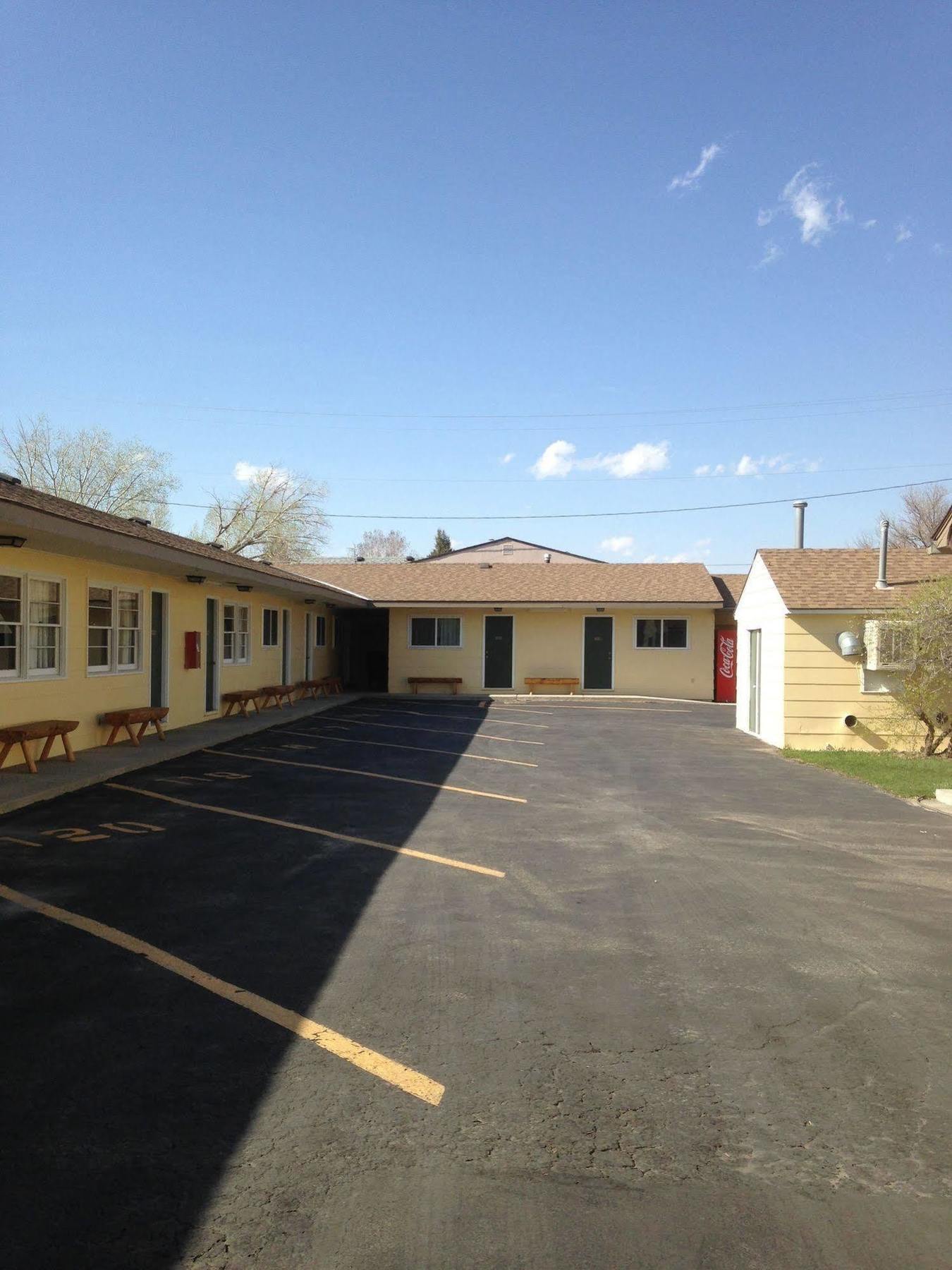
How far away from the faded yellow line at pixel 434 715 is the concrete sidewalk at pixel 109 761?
3673mm

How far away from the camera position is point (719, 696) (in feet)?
88.0

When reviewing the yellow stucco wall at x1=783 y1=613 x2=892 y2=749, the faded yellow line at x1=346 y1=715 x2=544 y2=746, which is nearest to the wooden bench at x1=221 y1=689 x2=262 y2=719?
the faded yellow line at x1=346 y1=715 x2=544 y2=746

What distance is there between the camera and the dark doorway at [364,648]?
99.6 ft

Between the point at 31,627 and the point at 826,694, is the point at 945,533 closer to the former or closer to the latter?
the point at 826,694

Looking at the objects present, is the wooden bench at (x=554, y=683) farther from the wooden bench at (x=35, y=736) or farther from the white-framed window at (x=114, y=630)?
the wooden bench at (x=35, y=736)

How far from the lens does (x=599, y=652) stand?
27391mm

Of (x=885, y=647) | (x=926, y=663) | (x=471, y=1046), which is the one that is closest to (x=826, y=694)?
(x=885, y=647)

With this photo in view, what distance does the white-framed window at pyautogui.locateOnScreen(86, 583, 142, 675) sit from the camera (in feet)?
43.2

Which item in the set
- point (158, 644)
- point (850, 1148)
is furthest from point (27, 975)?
point (158, 644)

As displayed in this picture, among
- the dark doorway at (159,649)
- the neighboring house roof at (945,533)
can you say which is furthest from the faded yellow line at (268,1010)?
the neighboring house roof at (945,533)

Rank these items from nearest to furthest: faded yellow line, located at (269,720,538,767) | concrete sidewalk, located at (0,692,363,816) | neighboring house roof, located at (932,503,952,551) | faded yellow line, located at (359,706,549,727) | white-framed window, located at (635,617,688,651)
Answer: concrete sidewalk, located at (0,692,363,816)
faded yellow line, located at (269,720,538,767)
faded yellow line, located at (359,706,549,727)
neighboring house roof, located at (932,503,952,551)
white-framed window, located at (635,617,688,651)

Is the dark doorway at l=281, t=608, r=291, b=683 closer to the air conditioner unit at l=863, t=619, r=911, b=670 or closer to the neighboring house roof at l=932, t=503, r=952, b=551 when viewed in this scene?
the air conditioner unit at l=863, t=619, r=911, b=670

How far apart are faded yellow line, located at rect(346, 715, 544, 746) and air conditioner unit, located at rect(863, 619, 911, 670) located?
19.0ft

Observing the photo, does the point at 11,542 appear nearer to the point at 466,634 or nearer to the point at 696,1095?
the point at 696,1095
